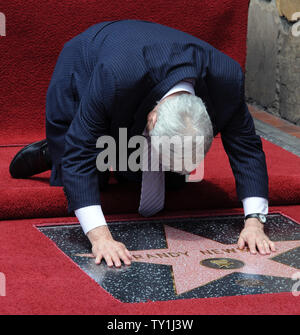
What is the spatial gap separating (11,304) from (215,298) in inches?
24.2

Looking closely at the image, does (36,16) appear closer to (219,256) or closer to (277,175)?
(277,175)

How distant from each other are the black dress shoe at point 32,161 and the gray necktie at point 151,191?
0.54 meters

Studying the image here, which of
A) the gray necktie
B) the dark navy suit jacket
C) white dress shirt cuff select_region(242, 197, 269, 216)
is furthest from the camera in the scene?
the gray necktie

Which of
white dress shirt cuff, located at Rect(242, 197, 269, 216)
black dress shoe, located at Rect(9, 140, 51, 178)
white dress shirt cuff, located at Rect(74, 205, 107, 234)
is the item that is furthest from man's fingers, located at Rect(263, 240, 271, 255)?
black dress shoe, located at Rect(9, 140, 51, 178)

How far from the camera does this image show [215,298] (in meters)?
1.91

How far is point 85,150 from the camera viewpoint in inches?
85.5

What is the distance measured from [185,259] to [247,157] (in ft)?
1.58

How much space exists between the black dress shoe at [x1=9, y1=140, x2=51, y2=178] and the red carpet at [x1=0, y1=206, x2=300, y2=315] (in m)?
0.74

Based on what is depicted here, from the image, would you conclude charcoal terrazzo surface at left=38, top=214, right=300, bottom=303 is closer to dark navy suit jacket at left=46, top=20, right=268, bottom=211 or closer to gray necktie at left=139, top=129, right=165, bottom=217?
gray necktie at left=139, top=129, right=165, bottom=217

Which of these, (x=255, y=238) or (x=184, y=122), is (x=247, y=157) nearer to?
(x=255, y=238)

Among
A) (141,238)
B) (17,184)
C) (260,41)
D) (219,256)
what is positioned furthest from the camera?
(260,41)

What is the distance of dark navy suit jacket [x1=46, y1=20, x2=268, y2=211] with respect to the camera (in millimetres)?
2082

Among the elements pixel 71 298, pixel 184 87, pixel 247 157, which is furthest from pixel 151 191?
pixel 71 298

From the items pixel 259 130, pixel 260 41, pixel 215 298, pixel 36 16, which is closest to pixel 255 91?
pixel 260 41
